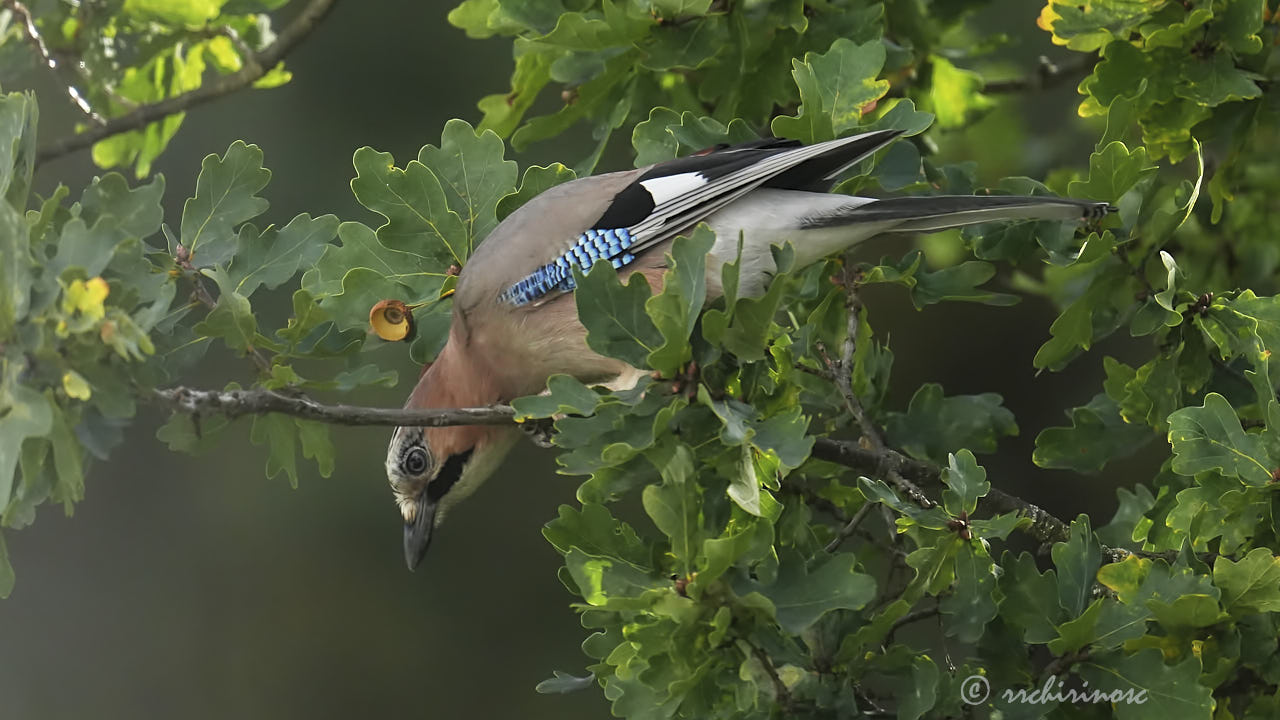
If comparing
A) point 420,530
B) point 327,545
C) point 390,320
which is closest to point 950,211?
point 390,320

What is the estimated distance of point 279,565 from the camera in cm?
598

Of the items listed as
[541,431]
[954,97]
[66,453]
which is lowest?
[954,97]

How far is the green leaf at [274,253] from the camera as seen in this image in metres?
2.34

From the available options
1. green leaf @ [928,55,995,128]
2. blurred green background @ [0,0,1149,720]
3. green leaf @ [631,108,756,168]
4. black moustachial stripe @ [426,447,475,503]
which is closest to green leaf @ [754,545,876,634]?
green leaf @ [631,108,756,168]

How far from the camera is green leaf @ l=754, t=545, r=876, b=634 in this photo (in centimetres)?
191

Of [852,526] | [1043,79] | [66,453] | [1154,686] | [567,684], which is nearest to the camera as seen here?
[66,453]

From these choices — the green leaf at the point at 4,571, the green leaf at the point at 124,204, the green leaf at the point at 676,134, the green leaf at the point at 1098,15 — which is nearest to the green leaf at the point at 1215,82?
the green leaf at the point at 1098,15

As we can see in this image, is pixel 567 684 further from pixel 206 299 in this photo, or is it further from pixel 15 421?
pixel 15 421

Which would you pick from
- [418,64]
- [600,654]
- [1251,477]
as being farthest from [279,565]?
[1251,477]

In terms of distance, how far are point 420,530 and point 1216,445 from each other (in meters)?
1.74

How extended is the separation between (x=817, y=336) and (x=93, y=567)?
4.22m

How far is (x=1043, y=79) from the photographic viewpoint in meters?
3.79

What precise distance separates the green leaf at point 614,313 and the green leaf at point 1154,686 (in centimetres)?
83

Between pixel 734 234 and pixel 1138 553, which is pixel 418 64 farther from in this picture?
pixel 1138 553
